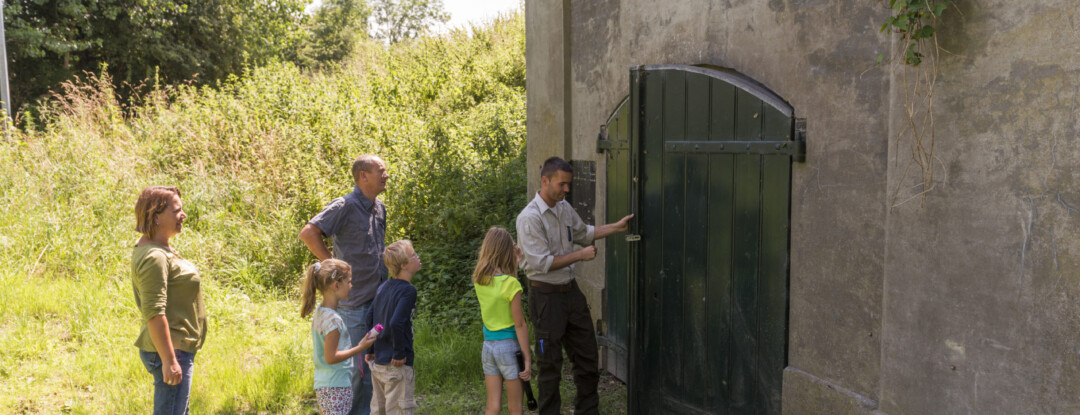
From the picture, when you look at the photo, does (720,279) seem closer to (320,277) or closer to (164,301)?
(320,277)

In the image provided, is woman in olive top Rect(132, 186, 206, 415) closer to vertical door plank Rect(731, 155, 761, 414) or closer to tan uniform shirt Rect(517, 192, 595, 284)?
tan uniform shirt Rect(517, 192, 595, 284)

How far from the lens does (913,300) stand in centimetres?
338

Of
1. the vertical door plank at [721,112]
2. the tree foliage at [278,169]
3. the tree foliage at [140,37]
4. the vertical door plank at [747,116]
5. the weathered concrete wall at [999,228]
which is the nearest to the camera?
the weathered concrete wall at [999,228]

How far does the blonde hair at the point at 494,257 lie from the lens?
465 centimetres

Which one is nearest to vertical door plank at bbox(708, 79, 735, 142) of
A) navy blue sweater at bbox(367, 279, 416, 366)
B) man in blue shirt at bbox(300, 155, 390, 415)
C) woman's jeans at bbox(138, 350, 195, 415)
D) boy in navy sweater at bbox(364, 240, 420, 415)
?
boy in navy sweater at bbox(364, 240, 420, 415)

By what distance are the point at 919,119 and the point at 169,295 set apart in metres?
3.90

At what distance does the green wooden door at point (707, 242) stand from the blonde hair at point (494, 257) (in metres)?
0.95

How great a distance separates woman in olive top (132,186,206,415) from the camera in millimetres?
3867

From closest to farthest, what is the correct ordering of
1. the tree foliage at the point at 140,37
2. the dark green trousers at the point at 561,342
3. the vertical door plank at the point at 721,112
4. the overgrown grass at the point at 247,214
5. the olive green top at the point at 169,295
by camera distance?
the olive green top at the point at 169,295 < the vertical door plank at the point at 721,112 < the dark green trousers at the point at 561,342 < the overgrown grass at the point at 247,214 < the tree foliage at the point at 140,37

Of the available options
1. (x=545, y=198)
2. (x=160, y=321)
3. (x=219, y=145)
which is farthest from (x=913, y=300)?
(x=219, y=145)

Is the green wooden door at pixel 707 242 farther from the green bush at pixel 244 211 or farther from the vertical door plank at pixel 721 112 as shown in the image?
the green bush at pixel 244 211

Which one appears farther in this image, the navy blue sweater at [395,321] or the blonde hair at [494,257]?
the blonde hair at [494,257]

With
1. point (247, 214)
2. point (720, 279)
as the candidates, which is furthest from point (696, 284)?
point (247, 214)

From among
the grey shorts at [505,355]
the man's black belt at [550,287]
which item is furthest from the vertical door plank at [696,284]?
the grey shorts at [505,355]
